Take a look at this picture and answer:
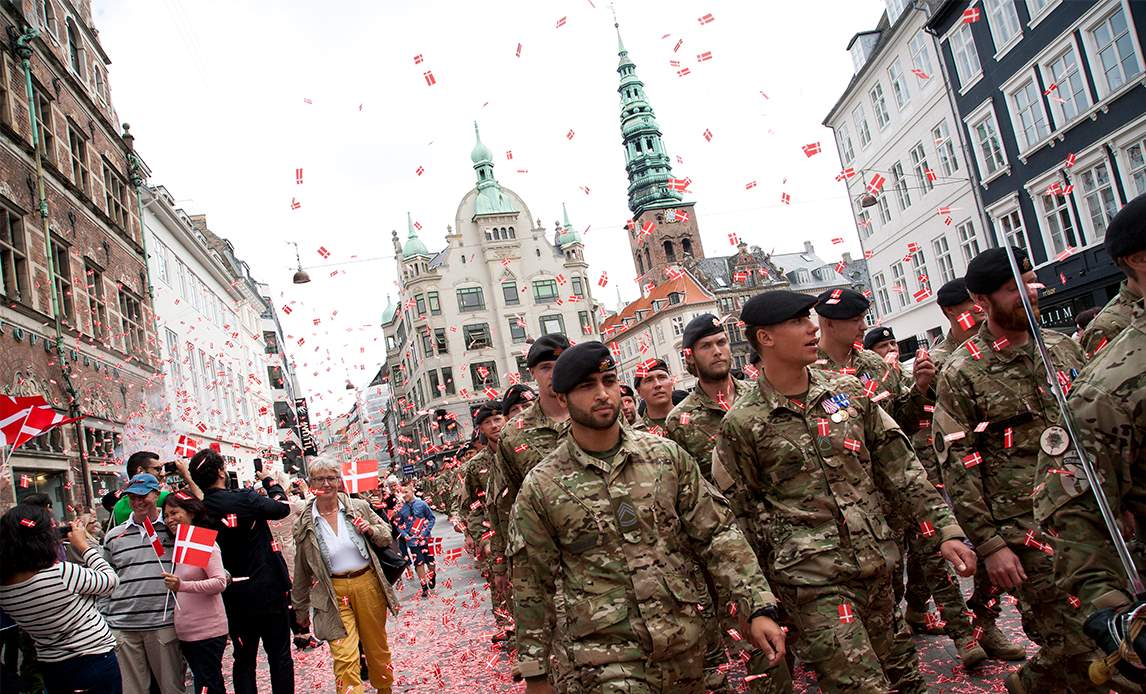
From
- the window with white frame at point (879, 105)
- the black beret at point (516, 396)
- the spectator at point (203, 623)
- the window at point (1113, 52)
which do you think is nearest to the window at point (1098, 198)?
the window at point (1113, 52)

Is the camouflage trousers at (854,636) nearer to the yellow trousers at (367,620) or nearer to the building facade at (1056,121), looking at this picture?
the yellow trousers at (367,620)

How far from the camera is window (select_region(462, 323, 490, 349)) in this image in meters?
63.5

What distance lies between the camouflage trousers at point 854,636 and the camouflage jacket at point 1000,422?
27.9 inches

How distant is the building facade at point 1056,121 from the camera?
69.5 feet

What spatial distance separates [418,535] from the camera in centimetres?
1444

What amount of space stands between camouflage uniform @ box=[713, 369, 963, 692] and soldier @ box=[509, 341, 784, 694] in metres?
0.49

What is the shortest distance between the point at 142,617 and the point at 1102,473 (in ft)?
21.2

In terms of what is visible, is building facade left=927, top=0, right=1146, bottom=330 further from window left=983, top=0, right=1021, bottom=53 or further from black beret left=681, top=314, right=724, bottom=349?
black beret left=681, top=314, right=724, bottom=349

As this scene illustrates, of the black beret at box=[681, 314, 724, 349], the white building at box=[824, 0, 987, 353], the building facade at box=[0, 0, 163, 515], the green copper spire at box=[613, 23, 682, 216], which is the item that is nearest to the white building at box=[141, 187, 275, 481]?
the building facade at box=[0, 0, 163, 515]

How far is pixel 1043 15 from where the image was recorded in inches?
906

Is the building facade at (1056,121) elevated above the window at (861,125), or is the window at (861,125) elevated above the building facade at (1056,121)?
the window at (861,125)

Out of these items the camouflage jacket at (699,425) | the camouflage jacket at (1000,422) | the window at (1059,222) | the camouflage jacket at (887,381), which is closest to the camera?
the camouflage jacket at (1000,422)

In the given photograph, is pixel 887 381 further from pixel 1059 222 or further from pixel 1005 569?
pixel 1059 222

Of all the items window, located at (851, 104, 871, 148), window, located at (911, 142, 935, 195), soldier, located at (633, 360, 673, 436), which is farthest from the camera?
window, located at (851, 104, 871, 148)
